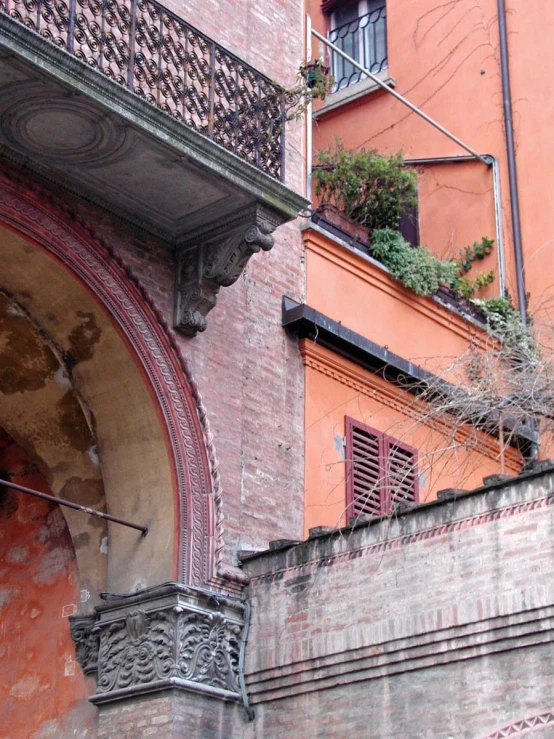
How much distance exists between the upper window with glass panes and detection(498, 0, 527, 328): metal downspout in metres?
1.93

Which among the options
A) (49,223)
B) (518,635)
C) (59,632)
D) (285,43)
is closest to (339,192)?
(285,43)

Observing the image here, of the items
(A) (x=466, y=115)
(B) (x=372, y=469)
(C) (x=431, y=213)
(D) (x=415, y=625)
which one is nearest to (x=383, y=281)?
(B) (x=372, y=469)

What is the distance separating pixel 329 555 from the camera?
11484 millimetres

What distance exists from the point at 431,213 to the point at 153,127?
6920 mm

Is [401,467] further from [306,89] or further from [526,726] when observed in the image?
[526,726]

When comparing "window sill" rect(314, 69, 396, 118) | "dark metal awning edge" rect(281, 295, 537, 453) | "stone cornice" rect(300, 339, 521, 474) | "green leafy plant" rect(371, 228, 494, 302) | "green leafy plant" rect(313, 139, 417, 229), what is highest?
"window sill" rect(314, 69, 396, 118)

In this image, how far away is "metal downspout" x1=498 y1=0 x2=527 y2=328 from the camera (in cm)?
1636

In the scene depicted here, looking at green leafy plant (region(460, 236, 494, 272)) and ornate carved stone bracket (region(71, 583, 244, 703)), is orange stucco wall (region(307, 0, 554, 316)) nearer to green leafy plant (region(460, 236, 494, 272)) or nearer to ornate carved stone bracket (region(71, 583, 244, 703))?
green leafy plant (region(460, 236, 494, 272))

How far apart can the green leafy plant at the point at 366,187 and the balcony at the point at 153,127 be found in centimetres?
268

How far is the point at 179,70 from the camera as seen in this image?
468 inches

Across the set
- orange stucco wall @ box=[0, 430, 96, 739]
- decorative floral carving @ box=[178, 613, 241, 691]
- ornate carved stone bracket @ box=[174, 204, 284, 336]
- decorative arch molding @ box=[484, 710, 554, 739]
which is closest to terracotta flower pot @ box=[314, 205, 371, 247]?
ornate carved stone bracket @ box=[174, 204, 284, 336]

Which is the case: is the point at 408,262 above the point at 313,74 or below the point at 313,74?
below

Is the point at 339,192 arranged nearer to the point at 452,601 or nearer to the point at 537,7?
the point at 537,7

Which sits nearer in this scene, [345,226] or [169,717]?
[169,717]
